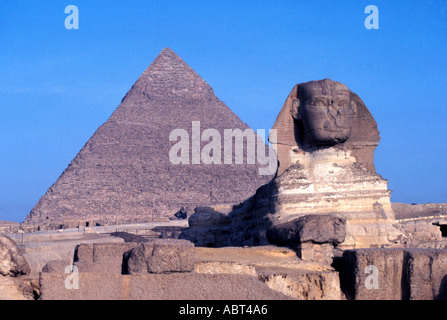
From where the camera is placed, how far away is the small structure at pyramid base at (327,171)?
7832 millimetres

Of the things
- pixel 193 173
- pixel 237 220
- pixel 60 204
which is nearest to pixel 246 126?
pixel 193 173

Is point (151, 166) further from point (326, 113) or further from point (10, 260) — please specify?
point (10, 260)

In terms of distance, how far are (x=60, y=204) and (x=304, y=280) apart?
124m

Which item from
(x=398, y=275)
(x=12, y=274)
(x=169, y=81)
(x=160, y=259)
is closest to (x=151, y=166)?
(x=169, y=81)

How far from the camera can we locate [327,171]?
8.34m

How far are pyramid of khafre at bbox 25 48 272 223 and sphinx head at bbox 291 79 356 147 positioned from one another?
113107 mm

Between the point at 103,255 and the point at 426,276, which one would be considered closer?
the point at 426,276

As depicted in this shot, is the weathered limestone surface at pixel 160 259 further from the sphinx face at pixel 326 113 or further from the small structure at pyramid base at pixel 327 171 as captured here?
the sphinx face at pixel 326 113

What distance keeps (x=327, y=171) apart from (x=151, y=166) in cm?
12268

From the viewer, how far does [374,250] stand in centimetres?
384

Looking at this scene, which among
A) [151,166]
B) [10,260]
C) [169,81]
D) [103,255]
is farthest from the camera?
[169,81]

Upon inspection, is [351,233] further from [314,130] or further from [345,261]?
[345,261]

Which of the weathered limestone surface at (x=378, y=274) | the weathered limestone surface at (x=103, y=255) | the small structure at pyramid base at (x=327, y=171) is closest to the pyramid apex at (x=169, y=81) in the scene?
the small structure at pyramid base at (x=327, y=171)

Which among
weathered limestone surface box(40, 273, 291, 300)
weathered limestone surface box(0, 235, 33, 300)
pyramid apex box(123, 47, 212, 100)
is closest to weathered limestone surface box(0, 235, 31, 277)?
weathered limestone surface box(0, 235, 33, 300)
